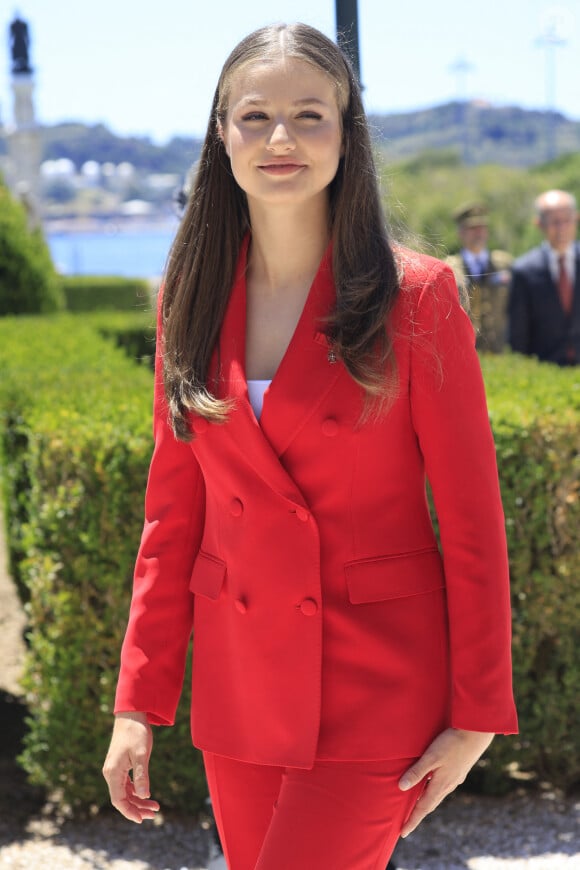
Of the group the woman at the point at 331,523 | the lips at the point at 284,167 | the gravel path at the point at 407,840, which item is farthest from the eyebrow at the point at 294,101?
the gravel path at the point at 407,840

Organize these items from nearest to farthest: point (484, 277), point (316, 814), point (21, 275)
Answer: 1. point (316, 814)
2. point (484, 277)
3. point (21, 275)

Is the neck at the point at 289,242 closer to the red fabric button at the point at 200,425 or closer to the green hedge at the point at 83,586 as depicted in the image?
the red fabric button at the point at 200,425

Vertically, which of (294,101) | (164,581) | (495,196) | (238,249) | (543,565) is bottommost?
(495,196)

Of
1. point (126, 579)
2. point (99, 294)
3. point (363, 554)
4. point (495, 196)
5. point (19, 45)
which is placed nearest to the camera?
point (363, 554)

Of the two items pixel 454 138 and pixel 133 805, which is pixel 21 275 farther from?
pixel 454 138

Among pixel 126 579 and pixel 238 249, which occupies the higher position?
pixel 238 249

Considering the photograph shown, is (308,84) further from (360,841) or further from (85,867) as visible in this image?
(85,867)

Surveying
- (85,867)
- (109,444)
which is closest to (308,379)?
(109,444)

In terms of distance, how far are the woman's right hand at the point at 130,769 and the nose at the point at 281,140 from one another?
3.69ft

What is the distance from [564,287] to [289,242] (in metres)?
5.46

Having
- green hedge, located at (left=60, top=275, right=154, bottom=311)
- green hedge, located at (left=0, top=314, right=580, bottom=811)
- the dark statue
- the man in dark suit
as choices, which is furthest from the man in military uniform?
the dark statue

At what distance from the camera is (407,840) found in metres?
4.42

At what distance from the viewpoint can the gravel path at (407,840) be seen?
4.20 m

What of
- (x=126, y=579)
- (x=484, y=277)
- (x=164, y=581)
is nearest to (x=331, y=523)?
(x=164, y=581)
